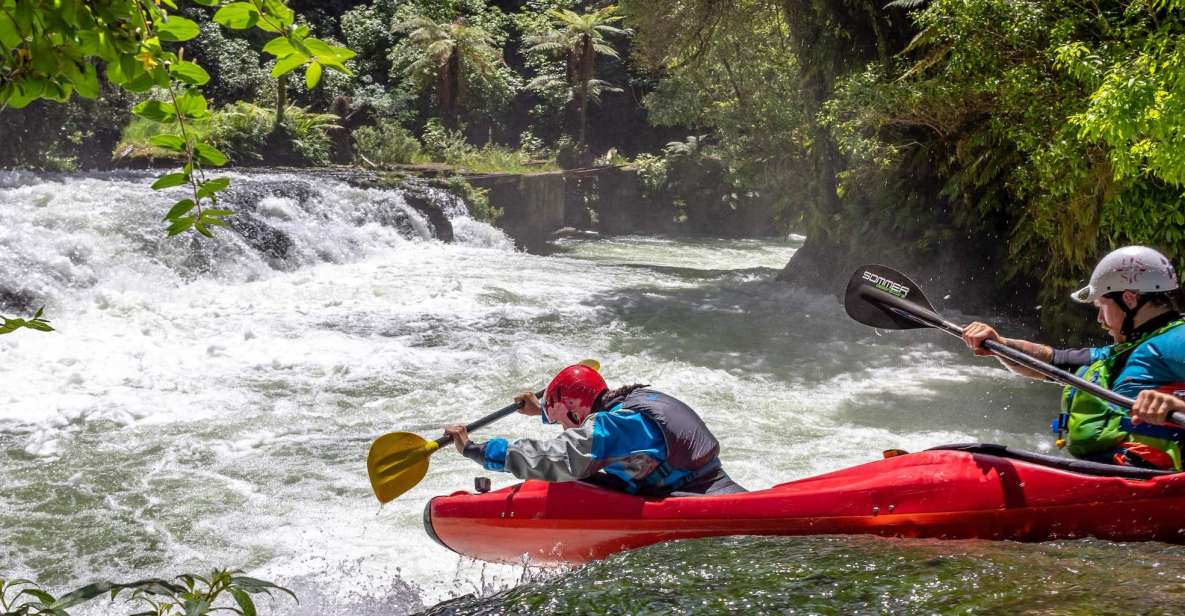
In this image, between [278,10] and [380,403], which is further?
[380,403]

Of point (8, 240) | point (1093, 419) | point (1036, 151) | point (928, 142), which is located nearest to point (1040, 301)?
point (928, 142)

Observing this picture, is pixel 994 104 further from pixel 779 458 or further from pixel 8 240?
pixel 8 240

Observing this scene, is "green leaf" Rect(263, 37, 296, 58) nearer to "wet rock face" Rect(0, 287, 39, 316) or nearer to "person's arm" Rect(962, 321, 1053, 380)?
"person's arm" Rect(962, 321, 1053, 380)

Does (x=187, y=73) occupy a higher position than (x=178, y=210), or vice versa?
(x=187, y=73)

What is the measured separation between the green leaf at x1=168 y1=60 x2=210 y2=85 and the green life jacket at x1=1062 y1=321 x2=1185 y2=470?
9.42 feet

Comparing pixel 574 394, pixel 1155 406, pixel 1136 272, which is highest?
pixel 1136 272

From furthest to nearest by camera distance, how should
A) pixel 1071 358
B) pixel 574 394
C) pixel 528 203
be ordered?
1. pixel 528 203
2. pixel 574 394
3. pixel 1071 358

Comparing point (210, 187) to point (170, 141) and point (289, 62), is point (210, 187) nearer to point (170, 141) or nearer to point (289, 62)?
point (170, 141)

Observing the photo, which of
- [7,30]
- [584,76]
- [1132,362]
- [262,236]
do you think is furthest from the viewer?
A: [584,76]

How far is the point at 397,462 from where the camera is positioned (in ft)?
13.8

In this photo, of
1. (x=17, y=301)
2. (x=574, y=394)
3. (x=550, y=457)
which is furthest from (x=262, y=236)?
(x=550, y=457)

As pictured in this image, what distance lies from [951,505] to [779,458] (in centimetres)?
296

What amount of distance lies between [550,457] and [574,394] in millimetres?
305

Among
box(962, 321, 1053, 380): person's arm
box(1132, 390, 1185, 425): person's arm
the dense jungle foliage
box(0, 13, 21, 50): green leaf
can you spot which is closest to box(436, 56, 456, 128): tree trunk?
the dense jungle foliage
